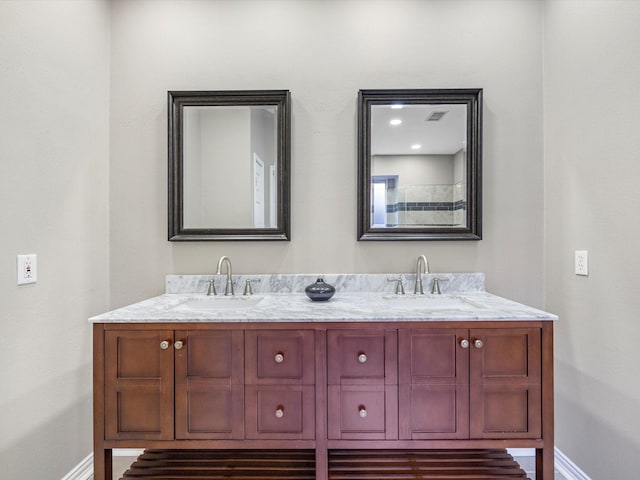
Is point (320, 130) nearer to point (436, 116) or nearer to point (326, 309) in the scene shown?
point (436, 116)

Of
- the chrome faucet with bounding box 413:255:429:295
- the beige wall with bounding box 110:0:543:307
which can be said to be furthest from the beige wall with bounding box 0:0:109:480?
the chrome faucet with bounding box 413:255:429:295

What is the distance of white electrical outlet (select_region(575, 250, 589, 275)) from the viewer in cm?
160

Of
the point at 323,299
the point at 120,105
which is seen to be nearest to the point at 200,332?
the point at 323,299

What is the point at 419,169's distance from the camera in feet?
6.31

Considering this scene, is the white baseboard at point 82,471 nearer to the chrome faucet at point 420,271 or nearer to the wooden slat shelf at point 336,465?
the wooden slat shelf at point 336,465

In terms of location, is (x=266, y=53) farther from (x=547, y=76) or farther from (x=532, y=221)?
(x=532, y=221)

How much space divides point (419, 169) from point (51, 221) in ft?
6.15

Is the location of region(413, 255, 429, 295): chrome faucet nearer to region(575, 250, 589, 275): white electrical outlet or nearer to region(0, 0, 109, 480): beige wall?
region(575, 250, 589, 275): white electrical outlet

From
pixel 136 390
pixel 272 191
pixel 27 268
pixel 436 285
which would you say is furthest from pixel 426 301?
pixel 27 268

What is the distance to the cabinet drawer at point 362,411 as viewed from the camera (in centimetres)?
134

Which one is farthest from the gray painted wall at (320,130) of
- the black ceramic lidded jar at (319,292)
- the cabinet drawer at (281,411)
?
the cabinet drawer at (281,411)

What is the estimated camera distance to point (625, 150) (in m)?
1.39

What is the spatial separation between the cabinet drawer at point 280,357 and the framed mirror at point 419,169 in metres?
0.78

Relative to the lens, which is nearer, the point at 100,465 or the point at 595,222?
the point at 100,465
